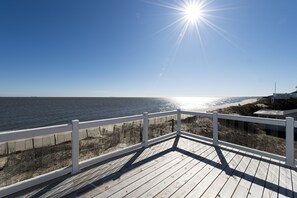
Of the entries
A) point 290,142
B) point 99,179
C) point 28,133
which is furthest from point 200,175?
point 28,133

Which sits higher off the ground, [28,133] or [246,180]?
[28,133]

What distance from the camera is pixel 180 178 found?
2703 millimetres

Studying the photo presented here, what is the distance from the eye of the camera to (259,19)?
7570mm

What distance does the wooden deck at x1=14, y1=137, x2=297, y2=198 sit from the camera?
228cm

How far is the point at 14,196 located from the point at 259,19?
10.6m

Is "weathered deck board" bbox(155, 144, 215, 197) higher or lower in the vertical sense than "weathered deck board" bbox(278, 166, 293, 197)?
higher

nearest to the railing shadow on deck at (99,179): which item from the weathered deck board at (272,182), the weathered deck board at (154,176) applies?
the weathered deck board at (154,176)

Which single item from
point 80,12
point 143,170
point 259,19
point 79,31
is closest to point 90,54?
point 79,31

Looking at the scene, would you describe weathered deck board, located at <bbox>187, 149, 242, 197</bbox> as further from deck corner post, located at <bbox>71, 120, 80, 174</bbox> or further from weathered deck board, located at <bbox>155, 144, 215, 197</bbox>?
deck corner post, located at <bbox>71, 120, 80, 174</bbox>

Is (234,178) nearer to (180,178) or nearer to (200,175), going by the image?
(200,175)

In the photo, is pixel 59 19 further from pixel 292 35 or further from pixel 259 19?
pixel 292 35

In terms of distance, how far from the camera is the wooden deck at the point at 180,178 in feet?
7.47

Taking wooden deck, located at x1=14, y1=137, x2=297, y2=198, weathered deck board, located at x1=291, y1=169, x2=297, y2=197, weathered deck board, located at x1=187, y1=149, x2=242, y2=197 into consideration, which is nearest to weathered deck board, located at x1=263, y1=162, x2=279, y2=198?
wooden deck, located at x1=14, y1=137, x2=297, y2=198

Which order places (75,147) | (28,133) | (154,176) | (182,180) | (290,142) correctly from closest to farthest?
1. (28,133)
2. (182,180)
3. (154,176)
4. (75,147)
5. (290,142)
